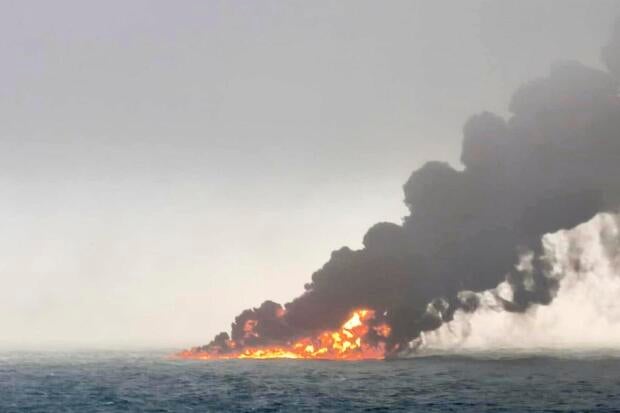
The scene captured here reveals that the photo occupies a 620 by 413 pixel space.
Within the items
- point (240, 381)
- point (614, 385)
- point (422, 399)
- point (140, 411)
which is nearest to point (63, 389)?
point (240, 381)

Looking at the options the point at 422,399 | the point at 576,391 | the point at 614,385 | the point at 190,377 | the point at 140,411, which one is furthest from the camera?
the point at 190,377

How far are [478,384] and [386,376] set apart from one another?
31588mm

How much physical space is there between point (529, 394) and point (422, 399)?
2211 cm

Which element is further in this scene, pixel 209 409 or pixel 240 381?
pixel 240 381

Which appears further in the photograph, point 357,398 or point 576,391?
point 576,391

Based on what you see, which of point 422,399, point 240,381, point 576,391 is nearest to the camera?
point 422,399

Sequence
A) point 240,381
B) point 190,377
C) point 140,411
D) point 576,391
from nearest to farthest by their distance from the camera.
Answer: point 140,411
point 576,391
point 240,381
point 190,377

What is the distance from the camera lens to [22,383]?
177375mm

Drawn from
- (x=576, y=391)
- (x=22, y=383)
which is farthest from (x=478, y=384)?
(x=22, y=383)

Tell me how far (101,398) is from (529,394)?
8110cm

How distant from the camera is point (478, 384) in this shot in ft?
501

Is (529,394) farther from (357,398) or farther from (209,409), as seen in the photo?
(209,409)

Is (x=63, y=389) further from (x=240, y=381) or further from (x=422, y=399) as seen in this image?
(x=422, y=399)

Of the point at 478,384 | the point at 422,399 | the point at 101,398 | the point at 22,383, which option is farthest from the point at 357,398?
the point at 22,383
